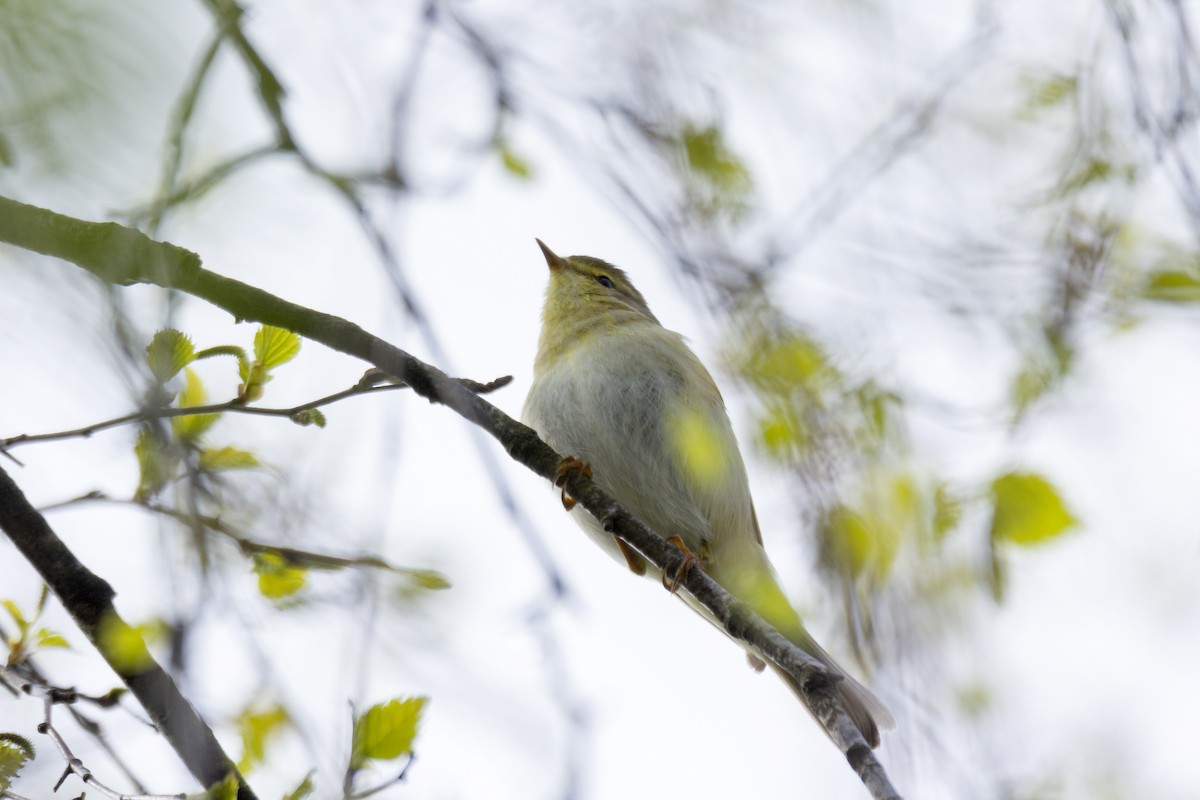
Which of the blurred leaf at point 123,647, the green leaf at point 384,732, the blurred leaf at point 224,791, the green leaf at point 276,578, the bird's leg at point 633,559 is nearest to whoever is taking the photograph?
the blurred leaf at point 224,791

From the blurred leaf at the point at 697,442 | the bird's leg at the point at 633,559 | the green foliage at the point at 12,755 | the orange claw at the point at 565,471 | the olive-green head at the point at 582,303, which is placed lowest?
the green foliage at the point at 12,755

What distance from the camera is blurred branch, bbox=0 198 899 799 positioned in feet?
7.14

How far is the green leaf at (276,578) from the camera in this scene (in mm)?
2529

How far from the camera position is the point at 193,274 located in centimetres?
244

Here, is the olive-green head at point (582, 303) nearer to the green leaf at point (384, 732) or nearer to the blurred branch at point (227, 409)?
the blurred branch at point (227, 409)

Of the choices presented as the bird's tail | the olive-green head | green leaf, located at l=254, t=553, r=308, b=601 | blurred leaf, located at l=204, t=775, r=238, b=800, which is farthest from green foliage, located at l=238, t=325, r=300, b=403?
the olive-green head

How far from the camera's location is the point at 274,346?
2.55 meters

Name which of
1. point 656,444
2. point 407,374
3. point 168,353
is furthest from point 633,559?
point 168,353

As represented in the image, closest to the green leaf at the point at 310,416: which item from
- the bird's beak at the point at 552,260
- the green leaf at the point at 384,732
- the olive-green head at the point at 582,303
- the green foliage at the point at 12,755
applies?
the green leaf at the point at 384,732

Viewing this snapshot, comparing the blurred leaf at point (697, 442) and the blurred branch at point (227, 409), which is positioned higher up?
the blurred leaf at point (697, 442)

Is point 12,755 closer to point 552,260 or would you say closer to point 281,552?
point 281,552

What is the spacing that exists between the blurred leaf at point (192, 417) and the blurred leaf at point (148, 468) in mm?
90

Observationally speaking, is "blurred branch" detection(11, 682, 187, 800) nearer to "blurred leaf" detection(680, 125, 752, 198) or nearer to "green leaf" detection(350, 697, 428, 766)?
"green leaf" detection(350, 697, 428, 766)

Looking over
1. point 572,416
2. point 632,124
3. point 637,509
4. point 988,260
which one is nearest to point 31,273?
point 632,124
